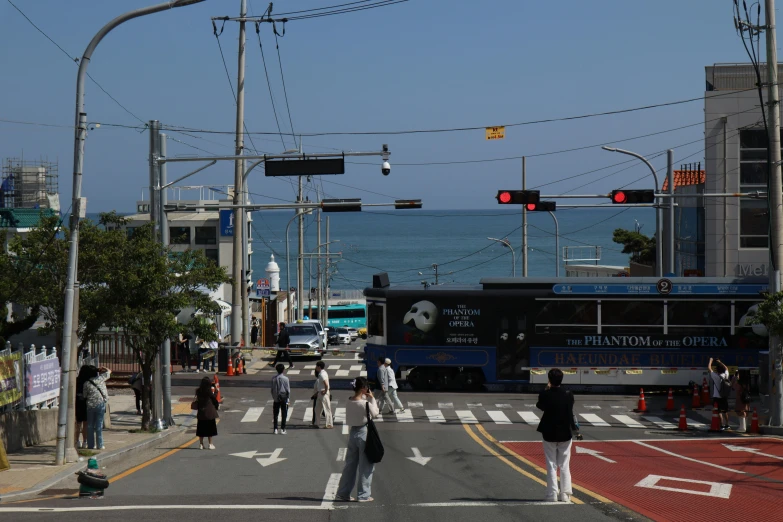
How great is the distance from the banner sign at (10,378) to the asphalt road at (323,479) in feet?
9.28

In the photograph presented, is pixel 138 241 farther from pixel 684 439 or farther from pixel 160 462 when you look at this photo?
pixel 684 439

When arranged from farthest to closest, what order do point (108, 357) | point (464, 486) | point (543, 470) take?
point (108, 357) → point (543, 470) → point (464, 486)

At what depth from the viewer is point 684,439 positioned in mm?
22094

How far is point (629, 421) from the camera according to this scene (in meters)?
25.6

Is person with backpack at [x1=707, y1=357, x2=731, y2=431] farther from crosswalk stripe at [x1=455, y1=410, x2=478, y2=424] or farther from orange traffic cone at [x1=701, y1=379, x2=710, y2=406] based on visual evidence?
crosswalk stripe at [x1=455, y1=410, x2=478, y2=424]

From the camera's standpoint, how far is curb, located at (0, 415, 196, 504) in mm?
13820

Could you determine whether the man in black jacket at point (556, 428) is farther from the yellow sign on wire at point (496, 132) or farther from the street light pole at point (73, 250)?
the yellow sign on wire at point (496, 132)

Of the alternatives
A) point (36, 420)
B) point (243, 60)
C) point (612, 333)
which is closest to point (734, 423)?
point (612, 333)

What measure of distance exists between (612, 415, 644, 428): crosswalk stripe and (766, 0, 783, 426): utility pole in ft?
10.7

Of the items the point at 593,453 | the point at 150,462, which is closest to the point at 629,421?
the point at 593,453

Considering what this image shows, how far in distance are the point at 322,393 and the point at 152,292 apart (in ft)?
17.0

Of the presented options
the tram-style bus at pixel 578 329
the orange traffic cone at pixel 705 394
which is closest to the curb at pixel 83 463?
the tram-style bus at pixel 578 329

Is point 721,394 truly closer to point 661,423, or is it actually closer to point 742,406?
point 742,406

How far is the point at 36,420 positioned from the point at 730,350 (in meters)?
20.7
